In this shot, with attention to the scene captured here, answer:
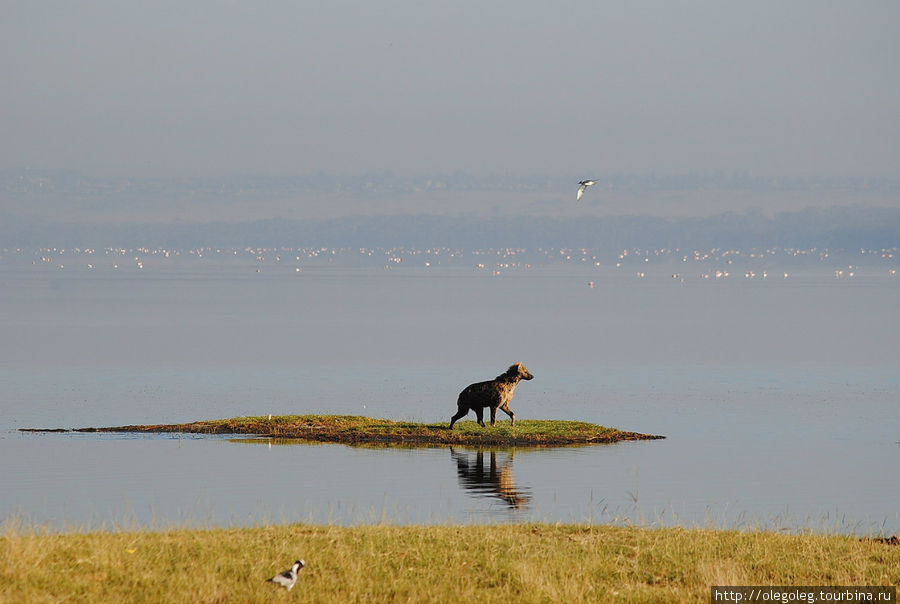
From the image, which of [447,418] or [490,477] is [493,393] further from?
[447,418]

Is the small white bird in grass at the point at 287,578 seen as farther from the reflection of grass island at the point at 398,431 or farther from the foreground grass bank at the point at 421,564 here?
the reflection of grass island at the point at 398,431

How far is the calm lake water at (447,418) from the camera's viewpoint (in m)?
35.8

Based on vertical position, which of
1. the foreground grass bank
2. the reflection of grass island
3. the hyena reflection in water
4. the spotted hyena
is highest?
the spotted hyena

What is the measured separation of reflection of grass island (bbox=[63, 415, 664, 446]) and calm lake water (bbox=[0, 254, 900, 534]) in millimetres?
1471

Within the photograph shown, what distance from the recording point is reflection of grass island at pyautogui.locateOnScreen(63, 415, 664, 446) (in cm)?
4772

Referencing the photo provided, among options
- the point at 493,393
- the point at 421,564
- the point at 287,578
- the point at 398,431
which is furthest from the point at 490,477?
the point at 287,578

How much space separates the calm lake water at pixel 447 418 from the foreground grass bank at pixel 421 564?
139 inches

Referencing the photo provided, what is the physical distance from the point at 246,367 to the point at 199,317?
234 ft

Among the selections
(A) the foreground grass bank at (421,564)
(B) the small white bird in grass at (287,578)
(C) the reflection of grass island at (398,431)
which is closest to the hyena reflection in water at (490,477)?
(C) the reflection of grass island at (398,431)

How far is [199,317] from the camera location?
6412 inches

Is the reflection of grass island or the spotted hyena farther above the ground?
the spotted hyena

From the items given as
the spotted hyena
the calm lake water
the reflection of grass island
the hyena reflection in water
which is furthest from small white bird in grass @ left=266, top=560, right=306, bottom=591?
the spotted hyena

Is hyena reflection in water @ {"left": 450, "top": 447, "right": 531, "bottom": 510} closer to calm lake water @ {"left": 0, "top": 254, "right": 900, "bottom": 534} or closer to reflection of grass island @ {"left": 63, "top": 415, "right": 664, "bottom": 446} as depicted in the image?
calm lake water @ {"left": 0, "top": 254, "right": 900, "bottom": 534}

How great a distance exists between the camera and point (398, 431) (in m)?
49.4
